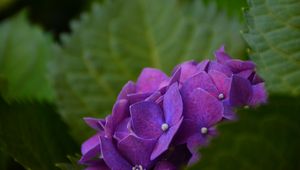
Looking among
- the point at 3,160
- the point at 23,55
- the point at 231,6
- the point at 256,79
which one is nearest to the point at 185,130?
the point at 256,79

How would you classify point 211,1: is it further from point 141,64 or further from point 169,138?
point 169,138

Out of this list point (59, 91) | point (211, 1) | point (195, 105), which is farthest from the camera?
point (211, 1)

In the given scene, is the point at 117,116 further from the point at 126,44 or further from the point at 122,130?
the point at 126,44

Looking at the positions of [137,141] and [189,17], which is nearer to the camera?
[137,141]

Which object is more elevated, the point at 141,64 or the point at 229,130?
the point at 229,130

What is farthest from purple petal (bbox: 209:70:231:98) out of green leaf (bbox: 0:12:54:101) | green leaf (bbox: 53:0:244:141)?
Answer: green leaf (bbox: 0:12:54:101)

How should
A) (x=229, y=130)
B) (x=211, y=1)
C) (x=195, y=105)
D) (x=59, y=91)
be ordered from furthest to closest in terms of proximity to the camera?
(x=211, y=1), (x=59, y=91), (x=195, y=105), (x=229, y=130)

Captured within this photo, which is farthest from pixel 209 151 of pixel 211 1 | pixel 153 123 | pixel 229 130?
pixel 211 1

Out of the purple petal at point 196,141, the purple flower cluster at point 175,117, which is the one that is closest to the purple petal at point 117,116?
the purple flower cluster at point 175,117

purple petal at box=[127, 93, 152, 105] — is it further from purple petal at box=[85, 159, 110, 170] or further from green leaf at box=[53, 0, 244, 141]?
green leaf at box=[53, 0, 244, 141]
